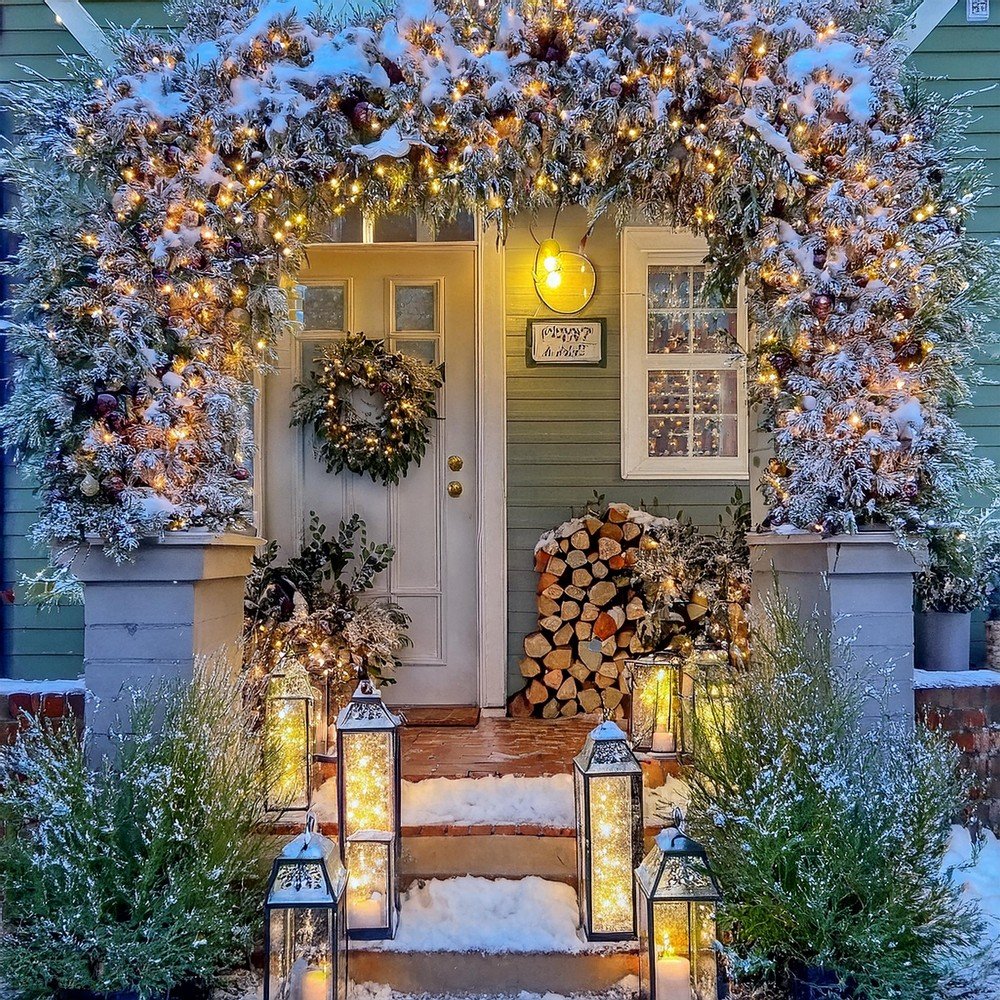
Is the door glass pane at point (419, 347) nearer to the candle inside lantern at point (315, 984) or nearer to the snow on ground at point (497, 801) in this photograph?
the snow on ground at point (497, 801)

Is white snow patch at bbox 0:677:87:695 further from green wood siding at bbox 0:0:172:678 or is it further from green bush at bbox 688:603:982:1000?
green bush at bbox 688:603:982:1000

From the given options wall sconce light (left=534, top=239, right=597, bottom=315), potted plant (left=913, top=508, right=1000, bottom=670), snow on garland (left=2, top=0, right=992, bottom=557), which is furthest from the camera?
wall sconce light (left=534, top=239, right=597, bottom=315)

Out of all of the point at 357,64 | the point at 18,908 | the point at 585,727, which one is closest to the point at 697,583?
the point at 585,727

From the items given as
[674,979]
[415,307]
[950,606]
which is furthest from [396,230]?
[674,979]

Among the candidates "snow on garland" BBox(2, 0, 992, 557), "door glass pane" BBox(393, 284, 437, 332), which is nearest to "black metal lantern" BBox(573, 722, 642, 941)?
"snow on garland" BBox(2, 0, 992, 557)

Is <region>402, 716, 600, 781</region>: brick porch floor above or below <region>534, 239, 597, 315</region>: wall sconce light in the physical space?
below

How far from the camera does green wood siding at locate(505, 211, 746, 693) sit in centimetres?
416

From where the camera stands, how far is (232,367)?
2678mm

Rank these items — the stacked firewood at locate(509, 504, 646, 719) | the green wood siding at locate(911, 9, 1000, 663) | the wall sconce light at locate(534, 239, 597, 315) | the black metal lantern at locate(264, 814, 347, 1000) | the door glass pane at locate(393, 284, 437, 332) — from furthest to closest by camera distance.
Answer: the door glass pane at locate(393, 284, 437, 332)
the wall sconce light at locate(534, 239, 597, 315)
the stacked firewood at locate(509, 504, 646, 719)
the green wood siding at locate(911, 9, 1000, 663)
the black metal lantern at locate(264, 814, 347, 1000)

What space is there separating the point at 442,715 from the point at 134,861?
1.98 m

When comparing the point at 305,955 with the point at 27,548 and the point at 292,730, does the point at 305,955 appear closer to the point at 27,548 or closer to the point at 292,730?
the point at 292,730

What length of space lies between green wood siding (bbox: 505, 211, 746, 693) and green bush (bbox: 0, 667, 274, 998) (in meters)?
2.18

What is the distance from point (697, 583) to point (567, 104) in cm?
209

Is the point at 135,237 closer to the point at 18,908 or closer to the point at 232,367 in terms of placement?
the point at 232,367
